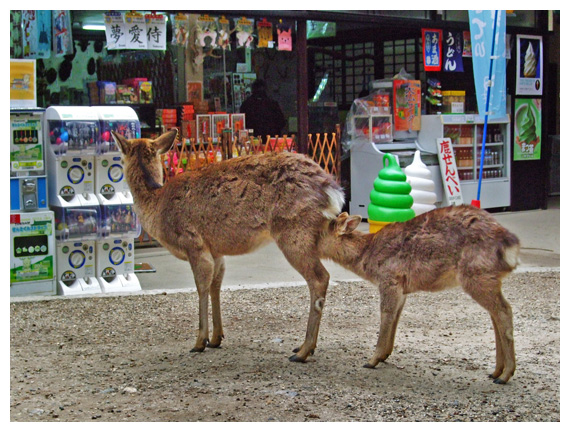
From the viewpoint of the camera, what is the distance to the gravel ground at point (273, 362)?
482 centimetres

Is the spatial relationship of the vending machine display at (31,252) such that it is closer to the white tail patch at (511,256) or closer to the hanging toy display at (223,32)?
the hanging toy display at (223,32)

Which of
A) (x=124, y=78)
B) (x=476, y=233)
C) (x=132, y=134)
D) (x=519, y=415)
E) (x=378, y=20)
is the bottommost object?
(x=519, y=415)

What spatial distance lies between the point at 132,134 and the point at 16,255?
1806mm

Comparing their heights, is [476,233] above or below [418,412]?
above

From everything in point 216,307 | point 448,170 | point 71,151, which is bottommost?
point 216,307

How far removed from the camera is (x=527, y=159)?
46.9ft

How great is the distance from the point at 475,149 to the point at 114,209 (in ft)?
25.5

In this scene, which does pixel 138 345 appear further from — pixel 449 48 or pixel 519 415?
pixel 449 48

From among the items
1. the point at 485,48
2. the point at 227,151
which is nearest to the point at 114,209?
the point at 227,151

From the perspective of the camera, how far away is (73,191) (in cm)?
820

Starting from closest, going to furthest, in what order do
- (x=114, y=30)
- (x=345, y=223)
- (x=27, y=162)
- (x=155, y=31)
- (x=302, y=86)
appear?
1. (x=345, y=223)
2. (x=27, y=162)
3. (x=114, y=30)
4. (x=155, y=31)
5. (x=302, y=86)

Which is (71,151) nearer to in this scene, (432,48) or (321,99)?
(321,99)

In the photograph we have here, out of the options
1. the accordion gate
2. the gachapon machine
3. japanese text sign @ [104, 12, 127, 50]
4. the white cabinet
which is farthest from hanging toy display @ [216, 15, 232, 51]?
the white cabinet

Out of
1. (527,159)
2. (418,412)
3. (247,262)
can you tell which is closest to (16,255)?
(247,262)
